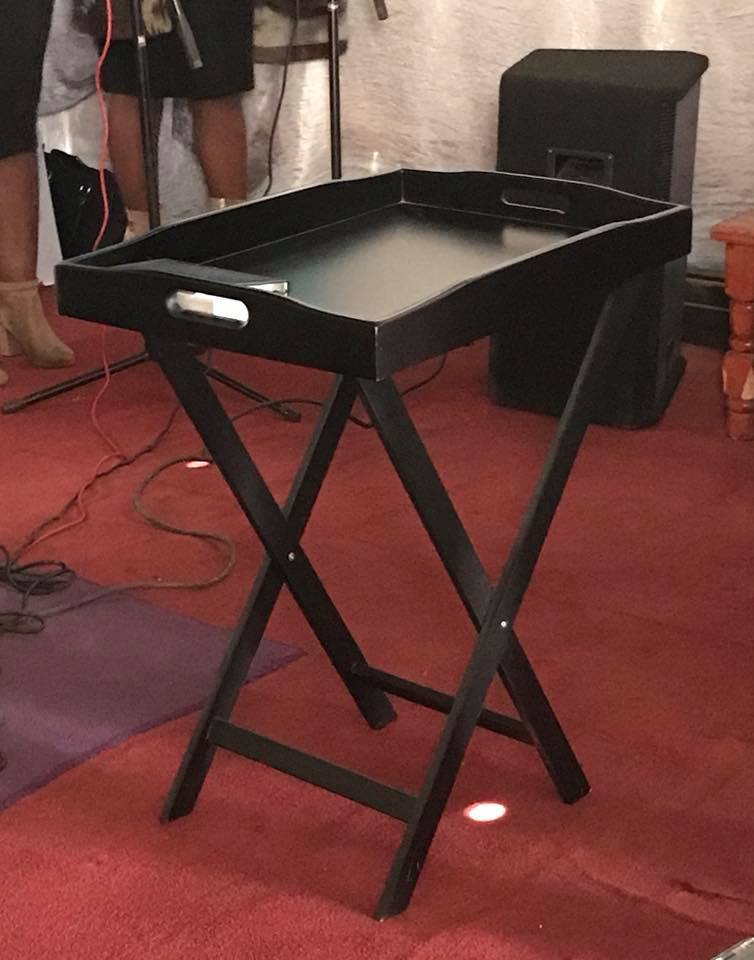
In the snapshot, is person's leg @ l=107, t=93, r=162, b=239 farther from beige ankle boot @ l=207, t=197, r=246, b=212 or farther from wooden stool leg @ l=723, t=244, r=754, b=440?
wooden stool leg @ l=723, t=244, r=754, b=440

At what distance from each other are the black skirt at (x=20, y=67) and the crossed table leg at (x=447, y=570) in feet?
4.89

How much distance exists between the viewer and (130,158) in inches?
122

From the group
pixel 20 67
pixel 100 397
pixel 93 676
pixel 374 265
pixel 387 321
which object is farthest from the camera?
pixel 100 397

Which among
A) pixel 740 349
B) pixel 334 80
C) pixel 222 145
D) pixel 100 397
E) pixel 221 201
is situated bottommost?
pixel 100 397

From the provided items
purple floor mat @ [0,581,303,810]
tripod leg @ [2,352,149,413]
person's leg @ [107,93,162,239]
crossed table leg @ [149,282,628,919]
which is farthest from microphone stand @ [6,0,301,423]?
crossed table leg @ [149,282,628,919]

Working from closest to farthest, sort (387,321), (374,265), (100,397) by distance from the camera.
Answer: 1. (387,321)
2. (374,265)
3. (100,397)

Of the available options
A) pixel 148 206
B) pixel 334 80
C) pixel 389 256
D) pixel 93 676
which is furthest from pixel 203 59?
pixel 389 256

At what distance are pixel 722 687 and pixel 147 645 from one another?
0.74 metres

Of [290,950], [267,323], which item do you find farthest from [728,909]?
[267,323]

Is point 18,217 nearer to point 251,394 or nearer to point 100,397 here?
point 100,397

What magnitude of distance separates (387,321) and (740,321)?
157cm

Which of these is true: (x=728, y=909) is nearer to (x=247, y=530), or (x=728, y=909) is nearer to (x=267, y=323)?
(x=267, y=323)

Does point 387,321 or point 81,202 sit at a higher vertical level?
point 387,321

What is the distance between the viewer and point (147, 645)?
72.2 inches
